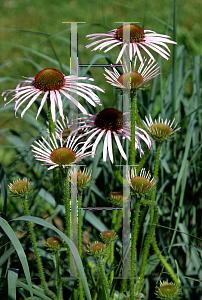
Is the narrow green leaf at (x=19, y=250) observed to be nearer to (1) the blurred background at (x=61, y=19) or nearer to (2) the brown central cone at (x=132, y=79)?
(2) the brown central cone at (x=132, y=79)

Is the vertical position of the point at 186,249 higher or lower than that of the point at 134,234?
lower

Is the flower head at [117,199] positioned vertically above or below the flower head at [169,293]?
above

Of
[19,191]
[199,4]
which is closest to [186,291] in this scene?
[19,191]

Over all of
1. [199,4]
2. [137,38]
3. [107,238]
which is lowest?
[107,238]

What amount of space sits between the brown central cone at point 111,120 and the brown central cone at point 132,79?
92 mm

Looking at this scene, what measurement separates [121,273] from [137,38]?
2.42ft

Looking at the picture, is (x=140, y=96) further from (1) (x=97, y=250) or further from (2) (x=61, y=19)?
(2) (x=61, y=19)

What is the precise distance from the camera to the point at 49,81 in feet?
3.28

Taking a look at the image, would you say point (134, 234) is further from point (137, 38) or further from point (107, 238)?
point (137, 38)

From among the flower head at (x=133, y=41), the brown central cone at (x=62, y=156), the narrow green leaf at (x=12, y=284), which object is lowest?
the narrow green leaf at (x=12, y=284)

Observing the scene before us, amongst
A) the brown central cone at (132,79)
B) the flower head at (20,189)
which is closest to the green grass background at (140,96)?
the flower head at (20,189)

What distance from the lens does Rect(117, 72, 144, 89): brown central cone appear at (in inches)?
37.9

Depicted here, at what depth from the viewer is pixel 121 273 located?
1184mm

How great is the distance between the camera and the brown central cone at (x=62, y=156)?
0.97 m
